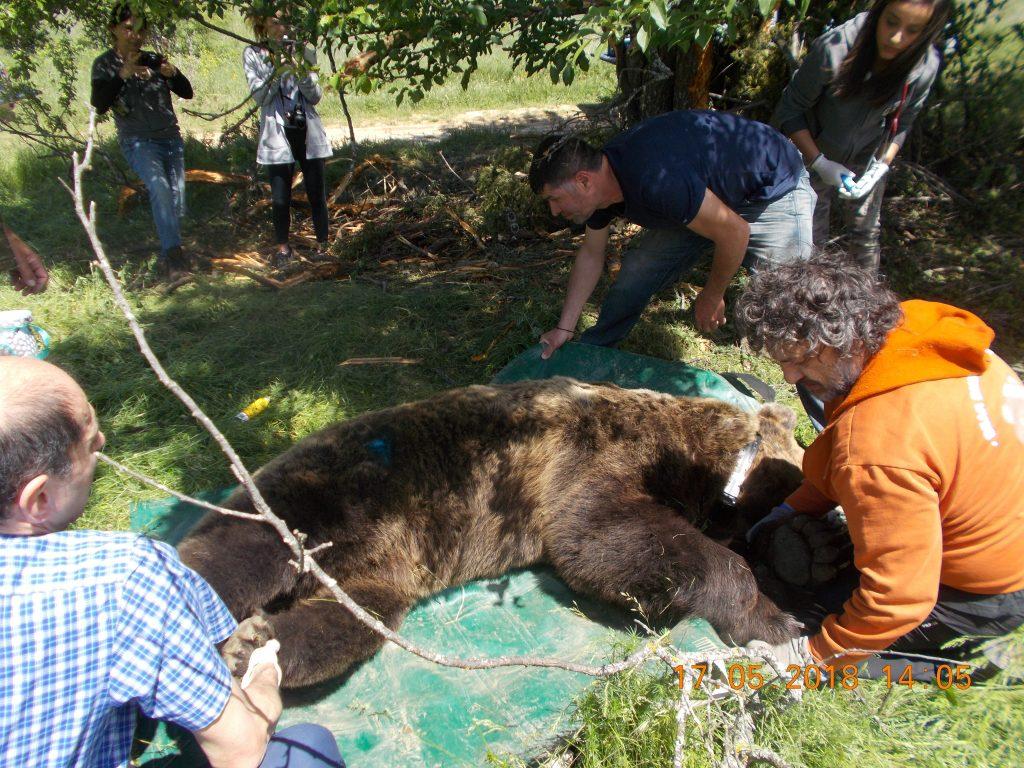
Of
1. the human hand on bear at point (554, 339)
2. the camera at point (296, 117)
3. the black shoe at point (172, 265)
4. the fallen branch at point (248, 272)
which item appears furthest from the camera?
the black shoe at point (172, 265)

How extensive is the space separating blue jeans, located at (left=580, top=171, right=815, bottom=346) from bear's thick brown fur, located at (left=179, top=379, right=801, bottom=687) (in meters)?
1.07

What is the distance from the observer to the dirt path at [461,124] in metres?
12.4

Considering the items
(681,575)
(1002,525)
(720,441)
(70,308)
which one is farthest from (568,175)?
(70,308)

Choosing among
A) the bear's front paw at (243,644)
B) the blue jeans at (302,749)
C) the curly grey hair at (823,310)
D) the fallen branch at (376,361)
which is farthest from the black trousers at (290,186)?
the blue jeans at (302,749)

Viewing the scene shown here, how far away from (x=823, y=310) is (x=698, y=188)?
1.58 metres

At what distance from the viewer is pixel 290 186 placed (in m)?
7.50

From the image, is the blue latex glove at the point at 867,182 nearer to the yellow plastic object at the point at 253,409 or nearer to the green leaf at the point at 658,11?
the green leaf at the point at 658,11

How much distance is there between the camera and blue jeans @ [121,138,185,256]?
7102 mm

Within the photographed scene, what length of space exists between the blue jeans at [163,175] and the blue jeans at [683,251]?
505 centimetres

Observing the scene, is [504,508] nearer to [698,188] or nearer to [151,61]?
[698,188]

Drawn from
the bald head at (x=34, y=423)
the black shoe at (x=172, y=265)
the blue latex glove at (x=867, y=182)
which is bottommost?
the black shoe at (x=172, y=265)

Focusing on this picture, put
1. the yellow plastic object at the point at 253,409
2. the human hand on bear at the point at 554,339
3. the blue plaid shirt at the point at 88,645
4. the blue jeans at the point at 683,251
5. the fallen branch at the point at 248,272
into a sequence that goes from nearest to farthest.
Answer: the blue plaid shirt at the point at 88,645, the blue jeans at the point at 683,251, the human hand on bear at the point at 554,339, the yellow plastic object at the point at 253,409, the fallen branch at the point at 248,272

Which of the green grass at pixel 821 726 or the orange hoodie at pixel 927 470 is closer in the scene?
the orange hoodie at pixel 927 470

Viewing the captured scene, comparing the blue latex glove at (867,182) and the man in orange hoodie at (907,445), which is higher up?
the blue latex glove at (867,182)
